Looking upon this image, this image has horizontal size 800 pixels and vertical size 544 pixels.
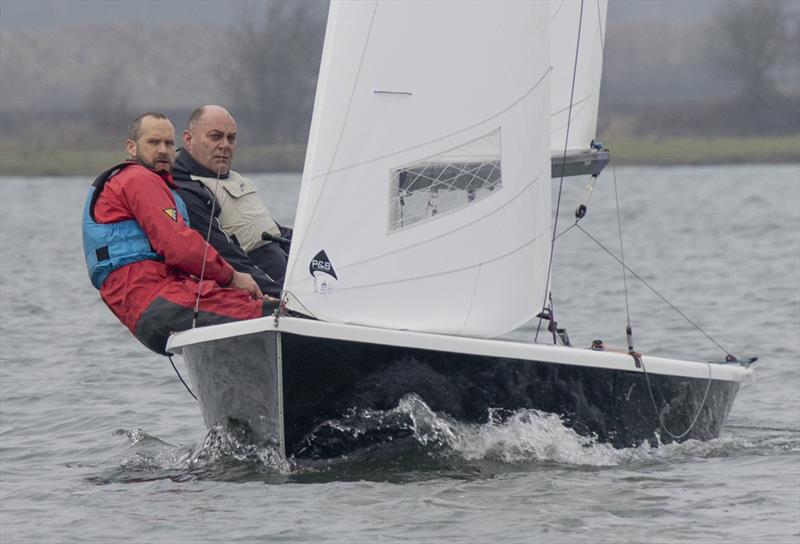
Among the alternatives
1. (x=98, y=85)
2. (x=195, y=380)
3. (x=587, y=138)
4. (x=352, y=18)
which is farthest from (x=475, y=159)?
(x=98, y=85)

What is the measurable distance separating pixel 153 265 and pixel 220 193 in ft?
2.08

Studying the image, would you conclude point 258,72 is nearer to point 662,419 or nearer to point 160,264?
point 662,419

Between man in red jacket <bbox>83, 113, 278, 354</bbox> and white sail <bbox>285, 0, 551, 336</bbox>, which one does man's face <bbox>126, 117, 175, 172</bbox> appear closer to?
man in red jacket <bbox>83, 113, 278, 354</bbox>

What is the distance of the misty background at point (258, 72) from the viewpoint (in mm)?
38062

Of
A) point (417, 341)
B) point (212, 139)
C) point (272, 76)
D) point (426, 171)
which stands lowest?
point (417, 341)

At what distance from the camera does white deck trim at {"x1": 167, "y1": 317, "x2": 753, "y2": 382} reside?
7.38 meters

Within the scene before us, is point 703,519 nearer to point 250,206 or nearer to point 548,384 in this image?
point 548,384

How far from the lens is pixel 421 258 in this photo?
7.86 metres

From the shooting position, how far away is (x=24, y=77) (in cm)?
4447

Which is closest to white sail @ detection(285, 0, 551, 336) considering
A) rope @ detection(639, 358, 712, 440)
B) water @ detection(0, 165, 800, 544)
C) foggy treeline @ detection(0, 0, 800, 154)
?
water @ detection(0, 165, 800, 544)

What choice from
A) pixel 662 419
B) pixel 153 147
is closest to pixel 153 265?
pixel 153 147

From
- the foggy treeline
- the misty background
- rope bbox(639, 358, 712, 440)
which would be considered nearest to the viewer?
rope bbox(639, 358, 712, 440)

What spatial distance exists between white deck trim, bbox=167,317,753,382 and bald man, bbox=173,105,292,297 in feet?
1.96

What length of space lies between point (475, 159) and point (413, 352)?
1044mm
